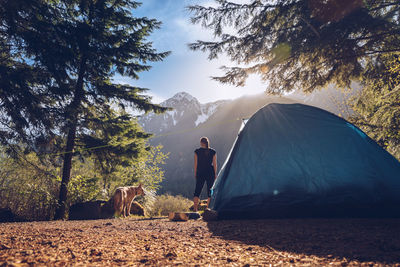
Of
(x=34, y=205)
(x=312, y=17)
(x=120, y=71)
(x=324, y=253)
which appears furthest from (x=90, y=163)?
(x=312, y=17)

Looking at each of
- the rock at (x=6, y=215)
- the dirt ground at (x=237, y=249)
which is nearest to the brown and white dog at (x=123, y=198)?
the rock at (x=6, y=215)

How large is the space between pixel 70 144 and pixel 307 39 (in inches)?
314

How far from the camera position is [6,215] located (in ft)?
16.7

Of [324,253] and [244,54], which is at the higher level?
[244,54]

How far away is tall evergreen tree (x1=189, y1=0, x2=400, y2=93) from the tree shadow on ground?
13.0ft

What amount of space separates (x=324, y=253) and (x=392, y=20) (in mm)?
5654

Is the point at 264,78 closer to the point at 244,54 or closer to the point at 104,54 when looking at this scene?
the point at 244,54

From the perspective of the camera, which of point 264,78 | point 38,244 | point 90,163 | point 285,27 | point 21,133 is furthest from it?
point 90,163

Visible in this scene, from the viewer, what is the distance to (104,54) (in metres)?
7.16

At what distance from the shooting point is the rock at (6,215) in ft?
16.6

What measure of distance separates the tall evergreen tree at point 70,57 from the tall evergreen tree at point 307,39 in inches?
135

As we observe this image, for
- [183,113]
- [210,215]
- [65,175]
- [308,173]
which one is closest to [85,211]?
[65,175]

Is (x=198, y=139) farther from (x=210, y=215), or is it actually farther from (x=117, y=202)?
(x=210, y=215)

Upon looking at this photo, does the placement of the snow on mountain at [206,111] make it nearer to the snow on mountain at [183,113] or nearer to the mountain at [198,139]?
the snow on mountain at [183,113]
